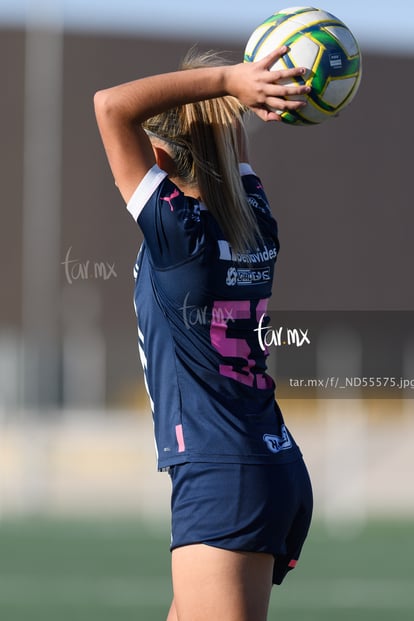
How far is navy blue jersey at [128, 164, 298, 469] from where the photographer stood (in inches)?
101

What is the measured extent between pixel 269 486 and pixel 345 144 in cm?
1750

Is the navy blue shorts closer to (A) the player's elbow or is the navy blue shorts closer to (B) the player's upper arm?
(B) the player's upper arm

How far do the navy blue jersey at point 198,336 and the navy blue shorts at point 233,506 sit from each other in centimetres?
3

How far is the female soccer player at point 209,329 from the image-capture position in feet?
8.32

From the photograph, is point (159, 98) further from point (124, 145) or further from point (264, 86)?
point (264, 86)

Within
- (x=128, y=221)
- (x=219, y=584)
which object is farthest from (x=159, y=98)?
(x=128, y=221)

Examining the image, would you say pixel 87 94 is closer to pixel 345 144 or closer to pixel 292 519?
pixel 345 144

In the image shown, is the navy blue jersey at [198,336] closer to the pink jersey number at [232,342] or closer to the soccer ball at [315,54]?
the pink jersey number at [232,342]

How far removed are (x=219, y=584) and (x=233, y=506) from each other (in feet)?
0.55

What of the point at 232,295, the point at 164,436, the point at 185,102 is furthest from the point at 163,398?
the point at 185,102

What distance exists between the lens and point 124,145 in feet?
8.39

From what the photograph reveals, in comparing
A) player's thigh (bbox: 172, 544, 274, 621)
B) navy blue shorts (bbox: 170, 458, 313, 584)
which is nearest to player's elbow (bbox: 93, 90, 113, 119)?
navy blue shorts (bbox: 170, 458, 313, 584)

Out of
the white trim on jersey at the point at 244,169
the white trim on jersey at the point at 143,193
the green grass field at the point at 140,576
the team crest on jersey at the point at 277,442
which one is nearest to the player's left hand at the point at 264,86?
the white trim on jersey at the point at 143,193

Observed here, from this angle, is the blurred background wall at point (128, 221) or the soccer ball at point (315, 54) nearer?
the soccer ball at point (315, 54)
